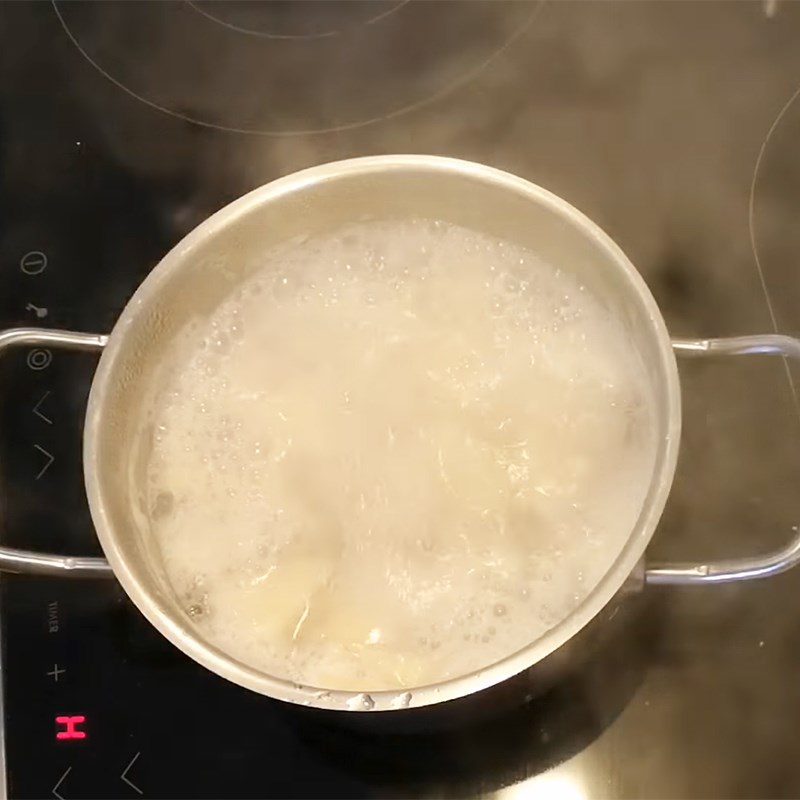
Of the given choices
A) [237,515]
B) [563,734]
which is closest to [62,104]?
[237,515]

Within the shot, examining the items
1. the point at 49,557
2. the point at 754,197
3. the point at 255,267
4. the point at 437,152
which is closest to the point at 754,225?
the point at 754,197

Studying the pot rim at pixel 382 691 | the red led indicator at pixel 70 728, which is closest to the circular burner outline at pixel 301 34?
the pot rim at pixel 382 691

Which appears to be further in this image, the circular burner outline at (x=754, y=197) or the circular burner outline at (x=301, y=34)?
the circular burner outline at (x=301, y=34)

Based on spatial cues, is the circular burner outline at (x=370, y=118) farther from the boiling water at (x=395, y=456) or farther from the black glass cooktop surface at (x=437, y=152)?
the boiling water at (x=395, y=456)

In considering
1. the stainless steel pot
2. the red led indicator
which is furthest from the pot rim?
the red led indicator

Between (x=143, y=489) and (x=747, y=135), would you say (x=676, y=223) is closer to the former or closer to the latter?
(x=747, y=135)

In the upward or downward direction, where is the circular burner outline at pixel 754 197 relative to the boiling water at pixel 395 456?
upward

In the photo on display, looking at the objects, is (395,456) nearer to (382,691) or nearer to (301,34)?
(382,691)

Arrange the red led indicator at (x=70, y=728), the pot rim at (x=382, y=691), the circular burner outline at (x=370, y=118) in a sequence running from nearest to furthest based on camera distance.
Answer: the pot rim at (x=382, y=691) → the red led indicator at (x=70, y=728) → the circular burner outline at (x=370, y=118)
